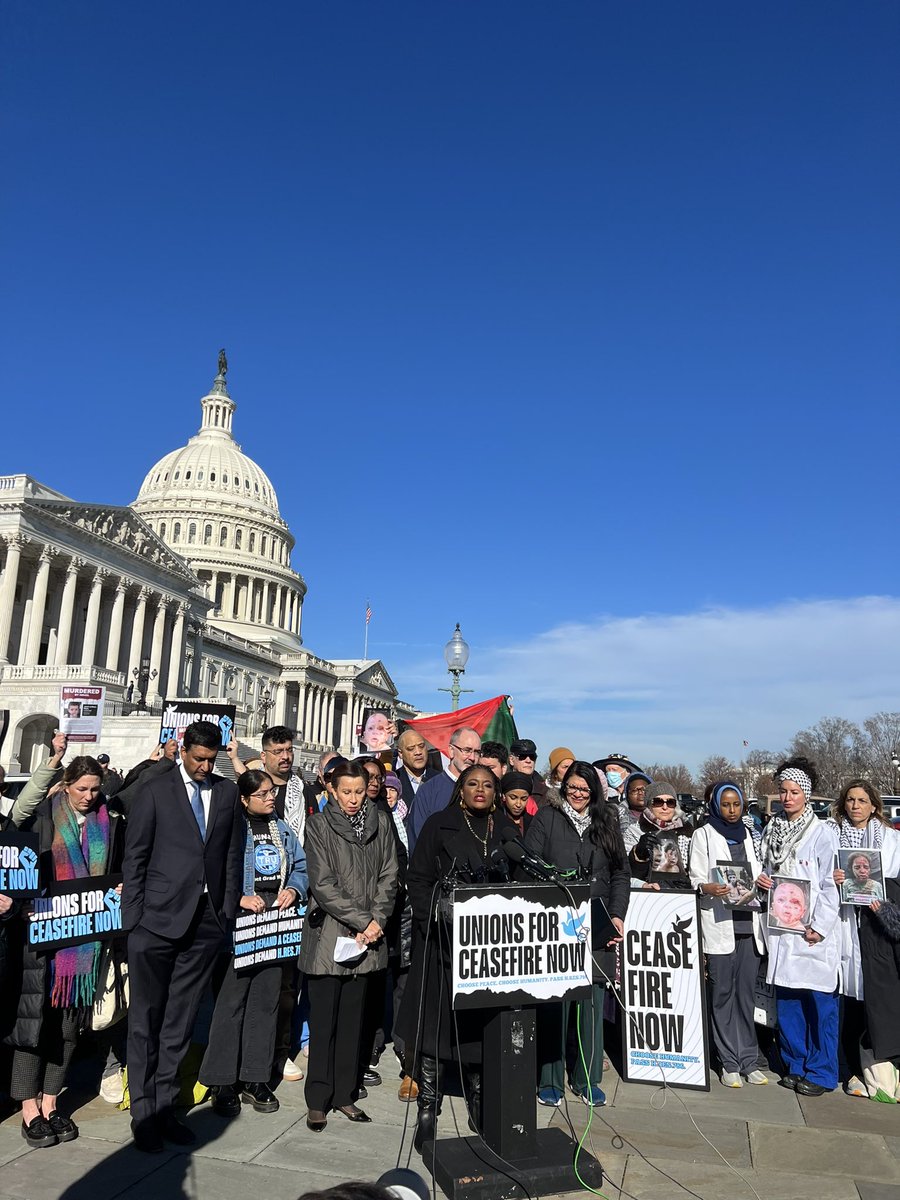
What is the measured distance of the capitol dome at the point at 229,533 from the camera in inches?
4195

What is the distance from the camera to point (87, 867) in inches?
256

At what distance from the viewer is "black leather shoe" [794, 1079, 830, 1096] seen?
23.2 feet

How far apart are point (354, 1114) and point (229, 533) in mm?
106678

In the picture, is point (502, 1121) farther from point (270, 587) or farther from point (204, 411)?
point (204, 411)

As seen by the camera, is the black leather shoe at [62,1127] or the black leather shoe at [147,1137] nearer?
the black leather shoe at [147,1137]

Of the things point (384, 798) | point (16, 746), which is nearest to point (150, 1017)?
point (384, 798)

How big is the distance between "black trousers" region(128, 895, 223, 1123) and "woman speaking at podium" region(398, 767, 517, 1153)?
1.39 m

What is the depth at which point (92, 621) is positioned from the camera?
204 feet

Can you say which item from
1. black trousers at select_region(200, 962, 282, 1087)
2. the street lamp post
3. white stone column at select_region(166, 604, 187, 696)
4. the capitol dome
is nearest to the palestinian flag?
the street lamp post

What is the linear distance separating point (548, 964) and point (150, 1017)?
2681 millimetres

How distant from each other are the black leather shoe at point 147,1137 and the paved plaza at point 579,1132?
46 mm

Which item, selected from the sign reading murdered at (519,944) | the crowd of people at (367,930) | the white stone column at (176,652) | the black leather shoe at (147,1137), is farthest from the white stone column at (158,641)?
the sign reading murdered at (519,944)

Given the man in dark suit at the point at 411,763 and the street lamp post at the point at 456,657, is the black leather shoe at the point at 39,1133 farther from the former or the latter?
the street lamp post at the point at 456,657

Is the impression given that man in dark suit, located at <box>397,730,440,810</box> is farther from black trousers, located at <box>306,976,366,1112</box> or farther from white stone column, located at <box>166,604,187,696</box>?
white stone column, located at <box>166,604,187,696</box>
